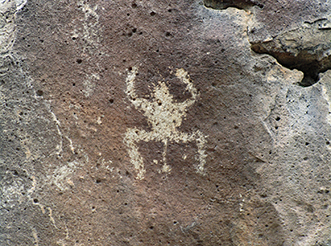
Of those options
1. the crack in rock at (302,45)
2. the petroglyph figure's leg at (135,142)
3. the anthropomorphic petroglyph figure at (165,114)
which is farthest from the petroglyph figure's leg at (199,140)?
the crack in rock at (302,45)

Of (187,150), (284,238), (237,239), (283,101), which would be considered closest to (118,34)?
(187,150)

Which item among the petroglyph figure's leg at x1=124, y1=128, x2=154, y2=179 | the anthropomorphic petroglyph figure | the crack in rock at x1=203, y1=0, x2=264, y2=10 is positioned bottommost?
the petroglyph figure's leg at x1=124, y1=128, x2=154, y2=179

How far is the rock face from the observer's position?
44.9 inches

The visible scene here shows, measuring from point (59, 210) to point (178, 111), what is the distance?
74 centimetres

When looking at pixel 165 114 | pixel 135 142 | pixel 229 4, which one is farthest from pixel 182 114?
pixel 229 4

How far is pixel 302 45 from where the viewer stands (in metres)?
1.14

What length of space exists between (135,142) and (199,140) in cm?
29

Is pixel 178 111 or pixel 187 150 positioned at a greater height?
pixel 178 111

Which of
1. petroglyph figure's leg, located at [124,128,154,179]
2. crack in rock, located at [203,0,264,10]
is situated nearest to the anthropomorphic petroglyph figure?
petroglyph figure's leg, located at [124,128,154,179]

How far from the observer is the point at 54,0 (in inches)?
46.9

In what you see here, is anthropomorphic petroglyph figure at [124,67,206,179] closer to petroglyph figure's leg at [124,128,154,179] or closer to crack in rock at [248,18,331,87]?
petroglyph figure's leg at [124,128,154,179]

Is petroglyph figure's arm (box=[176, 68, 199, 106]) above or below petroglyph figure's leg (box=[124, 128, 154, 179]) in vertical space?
above

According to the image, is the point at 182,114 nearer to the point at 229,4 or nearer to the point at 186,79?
the point at 186,79

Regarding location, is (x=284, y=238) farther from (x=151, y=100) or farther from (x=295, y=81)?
(x=151, y=100)
